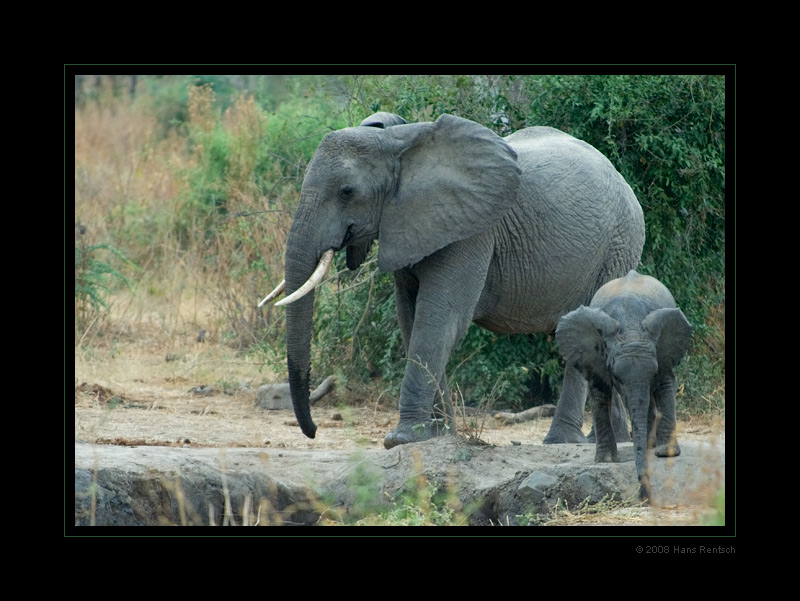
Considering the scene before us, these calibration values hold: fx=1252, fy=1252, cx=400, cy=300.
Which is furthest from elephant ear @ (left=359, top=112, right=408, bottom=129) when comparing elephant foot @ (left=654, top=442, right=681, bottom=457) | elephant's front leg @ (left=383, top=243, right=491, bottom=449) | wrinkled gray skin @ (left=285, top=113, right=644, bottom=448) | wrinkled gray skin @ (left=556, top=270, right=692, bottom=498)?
elephant foot @ (left=654, top=442, right=681, bottom=457)

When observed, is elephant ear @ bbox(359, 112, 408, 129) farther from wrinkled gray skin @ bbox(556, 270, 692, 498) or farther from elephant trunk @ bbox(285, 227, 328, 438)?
wrinkled gray skin @ bbox(556, 270, 692, 498)

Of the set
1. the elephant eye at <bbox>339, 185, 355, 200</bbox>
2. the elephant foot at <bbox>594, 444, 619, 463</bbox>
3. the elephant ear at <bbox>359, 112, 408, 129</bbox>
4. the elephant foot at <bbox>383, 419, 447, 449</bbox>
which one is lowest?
the elephant foot at <bbox>594, 444, 619, 463</bbox>

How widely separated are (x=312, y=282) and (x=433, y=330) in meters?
0.87

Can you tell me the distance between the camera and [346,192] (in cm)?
754

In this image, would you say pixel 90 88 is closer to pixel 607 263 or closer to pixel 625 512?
pixel 607 263

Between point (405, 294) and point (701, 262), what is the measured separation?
11.3ft

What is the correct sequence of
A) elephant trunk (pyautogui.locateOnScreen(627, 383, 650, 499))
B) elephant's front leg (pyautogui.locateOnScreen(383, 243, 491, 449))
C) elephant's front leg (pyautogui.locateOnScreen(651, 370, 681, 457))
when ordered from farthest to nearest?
elephant's front leg (pyautogui.locateOnScreen(383, 243, 491, 449))
elephant's front leg (pyautogui.locateOnScreen(651, 370, 681, 457))
elephant trunk (pyautogui.locateOnScreen(627, 383, 650, 499))

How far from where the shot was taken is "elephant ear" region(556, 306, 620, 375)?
676 cm

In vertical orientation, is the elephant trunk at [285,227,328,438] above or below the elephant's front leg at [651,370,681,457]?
above

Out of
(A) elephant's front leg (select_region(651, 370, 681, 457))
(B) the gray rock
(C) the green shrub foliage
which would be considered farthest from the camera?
(C) the green shrub foliage

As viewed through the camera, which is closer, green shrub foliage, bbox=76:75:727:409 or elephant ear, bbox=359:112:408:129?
elephant ear, bbox=359:112:408:129

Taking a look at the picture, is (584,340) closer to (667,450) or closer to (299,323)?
(667,450)

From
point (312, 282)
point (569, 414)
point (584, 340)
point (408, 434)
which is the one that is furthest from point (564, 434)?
point (312, 282)

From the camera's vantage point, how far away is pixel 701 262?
1062 centimetres
